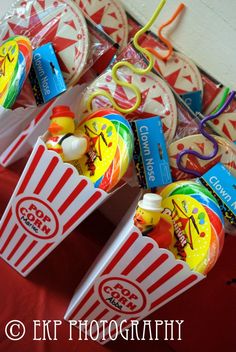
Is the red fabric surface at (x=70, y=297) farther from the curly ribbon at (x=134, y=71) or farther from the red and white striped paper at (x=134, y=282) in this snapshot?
the curly ribbon at (x=134, y=71)

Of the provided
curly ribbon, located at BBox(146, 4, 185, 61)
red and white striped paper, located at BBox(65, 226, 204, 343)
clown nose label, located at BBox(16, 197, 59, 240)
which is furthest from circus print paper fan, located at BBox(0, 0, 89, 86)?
red and white striped paper, located at BBox(65, 226, 204, 343)

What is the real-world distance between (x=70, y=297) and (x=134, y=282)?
0.91 feet

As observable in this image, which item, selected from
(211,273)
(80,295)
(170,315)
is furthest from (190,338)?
(80,295)

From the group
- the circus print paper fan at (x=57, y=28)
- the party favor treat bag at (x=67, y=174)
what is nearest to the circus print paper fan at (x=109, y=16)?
the circus print paper fan at (x=57, y=28)

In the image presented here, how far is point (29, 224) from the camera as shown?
92 cm

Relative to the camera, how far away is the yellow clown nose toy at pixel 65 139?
770 millimetres

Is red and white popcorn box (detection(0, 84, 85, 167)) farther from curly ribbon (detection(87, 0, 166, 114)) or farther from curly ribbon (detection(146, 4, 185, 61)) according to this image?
curly ribbon (detection(146, 4, 185, 61))

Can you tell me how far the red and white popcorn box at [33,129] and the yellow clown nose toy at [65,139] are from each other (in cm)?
12

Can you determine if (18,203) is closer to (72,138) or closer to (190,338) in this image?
(72,138)

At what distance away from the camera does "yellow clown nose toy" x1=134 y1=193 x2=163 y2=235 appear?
71cm

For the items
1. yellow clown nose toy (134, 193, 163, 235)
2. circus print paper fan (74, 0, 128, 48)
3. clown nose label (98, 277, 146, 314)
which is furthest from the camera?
circus print paper fan (74, 0, 128, 48)

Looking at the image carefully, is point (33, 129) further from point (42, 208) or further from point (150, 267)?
point (150, 267)

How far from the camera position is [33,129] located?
1.06 m

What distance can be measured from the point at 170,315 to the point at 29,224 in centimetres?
46
